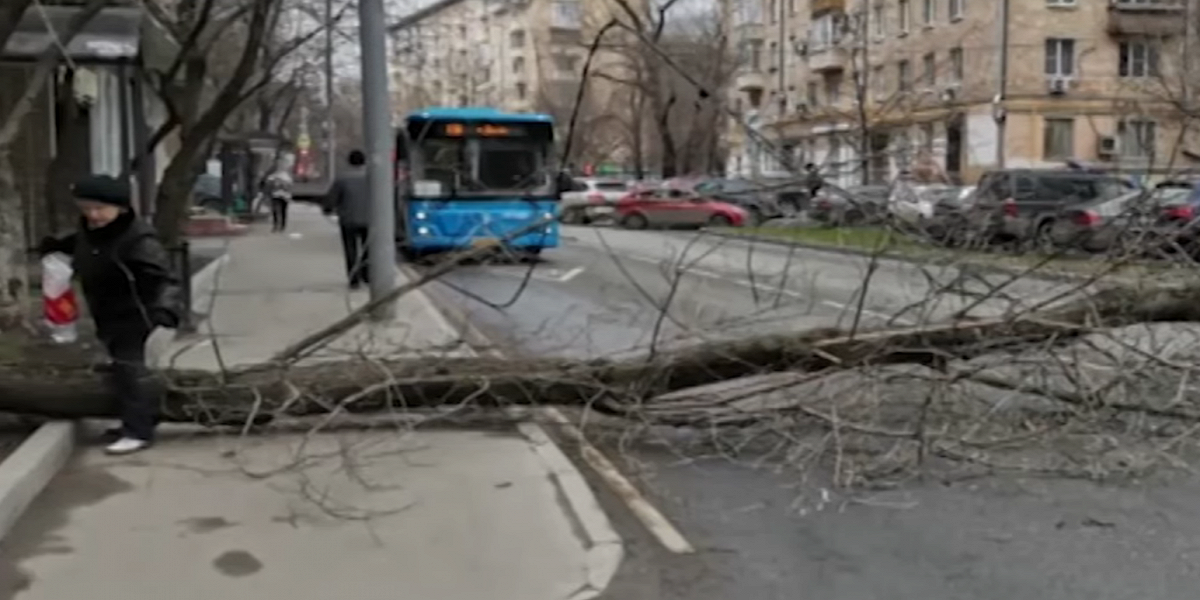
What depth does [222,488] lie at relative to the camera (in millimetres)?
7496

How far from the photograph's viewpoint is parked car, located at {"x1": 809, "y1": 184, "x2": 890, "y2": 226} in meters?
9.84

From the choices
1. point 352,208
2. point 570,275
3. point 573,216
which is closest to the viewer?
point 352,208

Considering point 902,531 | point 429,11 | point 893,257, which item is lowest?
point 902,531

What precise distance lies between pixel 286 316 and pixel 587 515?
935 cm

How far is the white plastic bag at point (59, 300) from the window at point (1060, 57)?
47.1 m

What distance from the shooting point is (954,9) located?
55719 mm

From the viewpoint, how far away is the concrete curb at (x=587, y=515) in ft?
20.0

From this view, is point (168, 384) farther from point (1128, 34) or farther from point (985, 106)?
point (1128, 34)

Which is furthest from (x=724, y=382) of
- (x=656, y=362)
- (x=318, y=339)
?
(x=318, y=339)

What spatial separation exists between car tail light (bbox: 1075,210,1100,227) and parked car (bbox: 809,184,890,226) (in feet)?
6.88

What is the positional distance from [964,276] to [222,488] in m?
5.04

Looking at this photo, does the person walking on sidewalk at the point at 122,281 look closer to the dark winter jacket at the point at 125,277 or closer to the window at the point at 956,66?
the dark winter jacket at the point at 125,277

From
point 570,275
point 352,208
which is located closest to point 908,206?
point 352,208

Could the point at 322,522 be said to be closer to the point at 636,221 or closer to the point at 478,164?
the point at 478,164
